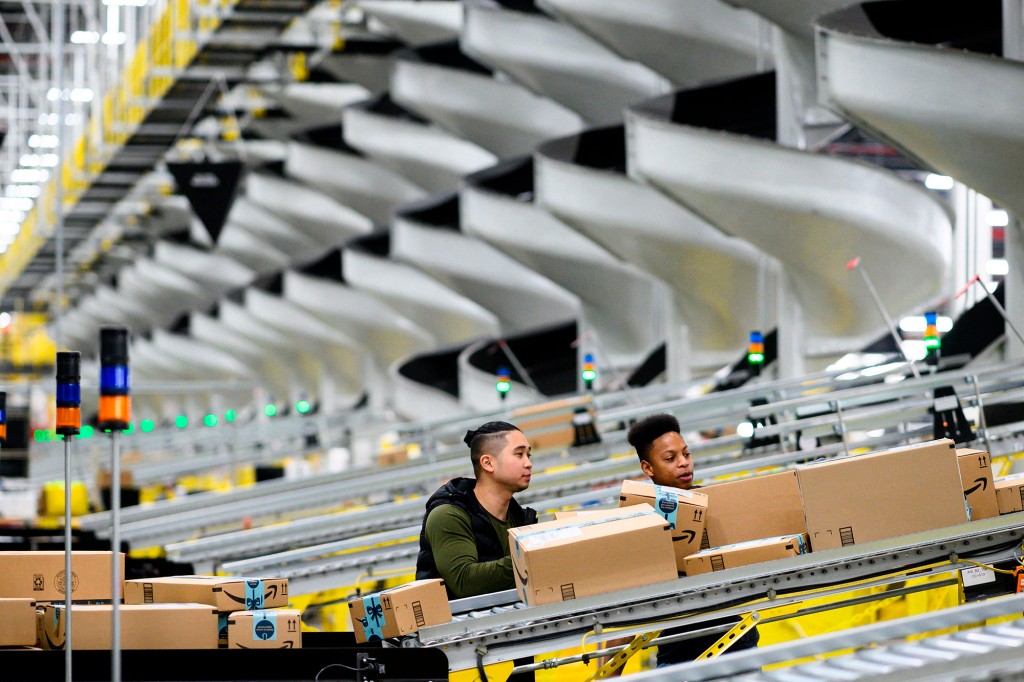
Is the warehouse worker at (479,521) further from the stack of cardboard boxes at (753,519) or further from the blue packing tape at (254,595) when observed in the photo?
the blue packing tape at (254,595)

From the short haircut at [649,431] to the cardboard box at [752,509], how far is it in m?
0.24

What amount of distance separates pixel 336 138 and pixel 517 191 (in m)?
7.35

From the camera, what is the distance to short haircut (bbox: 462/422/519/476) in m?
4.57

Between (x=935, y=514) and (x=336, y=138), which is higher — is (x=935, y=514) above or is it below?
below

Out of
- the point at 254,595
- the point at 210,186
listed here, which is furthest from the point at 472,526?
the point at 210,186

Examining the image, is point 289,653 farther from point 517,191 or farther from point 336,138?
point 336,138

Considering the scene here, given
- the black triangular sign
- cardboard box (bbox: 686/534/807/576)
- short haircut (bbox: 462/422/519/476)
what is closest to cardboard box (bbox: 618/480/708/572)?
cardboard box (bbox: 686/534/807/576)

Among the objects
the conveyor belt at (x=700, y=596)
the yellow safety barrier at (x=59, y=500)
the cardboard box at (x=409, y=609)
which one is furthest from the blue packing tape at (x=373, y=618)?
the yellow safety barrier at (x=59, y=500)

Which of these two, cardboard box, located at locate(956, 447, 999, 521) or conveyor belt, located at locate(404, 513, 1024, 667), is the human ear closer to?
conveyor belt, located at locate(404, 513, 1024, 667)

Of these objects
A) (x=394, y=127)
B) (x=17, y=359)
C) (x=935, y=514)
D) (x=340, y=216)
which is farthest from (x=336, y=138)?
(x=935, y=514)

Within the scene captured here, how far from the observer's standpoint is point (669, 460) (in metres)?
4.84

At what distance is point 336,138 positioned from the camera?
24406 millimetres

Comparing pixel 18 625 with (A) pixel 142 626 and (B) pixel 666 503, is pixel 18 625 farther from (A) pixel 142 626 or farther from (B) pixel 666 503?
(B) pixel 666 503

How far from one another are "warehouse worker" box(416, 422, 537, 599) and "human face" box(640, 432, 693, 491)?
47 centimetres
